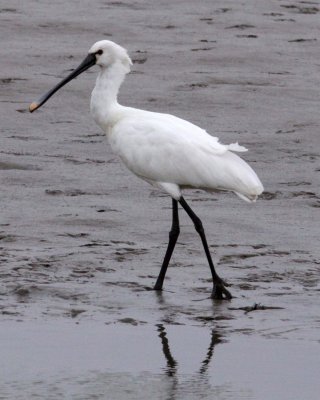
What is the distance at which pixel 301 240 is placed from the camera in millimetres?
11438

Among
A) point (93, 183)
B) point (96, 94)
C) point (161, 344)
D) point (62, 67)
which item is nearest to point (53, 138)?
point (93, 183)

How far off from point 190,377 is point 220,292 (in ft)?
5.68

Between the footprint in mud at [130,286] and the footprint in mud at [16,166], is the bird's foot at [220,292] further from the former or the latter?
the footprint in mud at [16,166]

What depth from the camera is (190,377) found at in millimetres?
8164

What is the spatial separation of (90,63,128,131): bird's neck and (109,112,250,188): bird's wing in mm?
275

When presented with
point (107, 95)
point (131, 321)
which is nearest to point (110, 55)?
point (107, 95)

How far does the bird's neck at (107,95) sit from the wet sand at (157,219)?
3.15ft

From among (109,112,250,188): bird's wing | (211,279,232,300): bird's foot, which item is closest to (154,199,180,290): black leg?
(109,112,250,188): bird's wing

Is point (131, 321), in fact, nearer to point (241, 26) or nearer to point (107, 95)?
point (107, 95)

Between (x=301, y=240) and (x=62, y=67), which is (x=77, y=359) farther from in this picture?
(x=62, y=67)

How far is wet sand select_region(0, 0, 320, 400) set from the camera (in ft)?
27.5

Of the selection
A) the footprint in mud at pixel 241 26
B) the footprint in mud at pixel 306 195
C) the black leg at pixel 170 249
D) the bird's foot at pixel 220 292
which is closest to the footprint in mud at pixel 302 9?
the footprint in mud at pixel 241 26

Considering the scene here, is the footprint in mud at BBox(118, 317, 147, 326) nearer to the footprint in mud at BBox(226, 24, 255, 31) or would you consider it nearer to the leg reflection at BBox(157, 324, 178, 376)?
the leg reflection at BBox(157, 324, 178, 376)

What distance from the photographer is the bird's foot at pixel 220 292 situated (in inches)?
388
